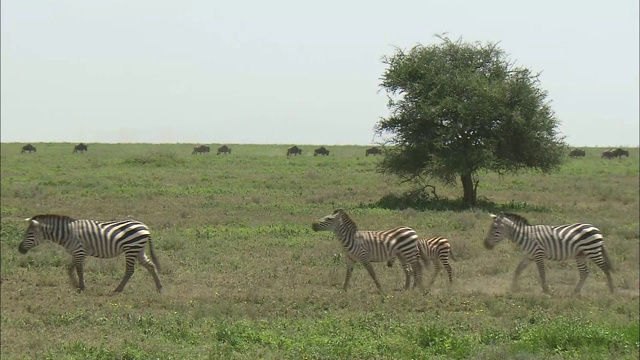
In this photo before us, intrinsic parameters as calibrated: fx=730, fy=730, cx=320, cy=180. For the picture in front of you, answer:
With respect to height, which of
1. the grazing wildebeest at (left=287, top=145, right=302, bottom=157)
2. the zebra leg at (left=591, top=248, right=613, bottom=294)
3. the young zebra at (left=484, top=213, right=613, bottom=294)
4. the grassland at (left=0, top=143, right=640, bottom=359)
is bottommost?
the grassland at (left=0, top=143, right=640, bottom=359)

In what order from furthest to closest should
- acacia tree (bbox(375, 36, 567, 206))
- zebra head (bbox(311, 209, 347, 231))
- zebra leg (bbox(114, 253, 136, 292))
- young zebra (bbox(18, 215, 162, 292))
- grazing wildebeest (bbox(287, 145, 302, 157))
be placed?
grazing wildebeest (bbox(287, 145, 302, 157)) < acacia tree (bbox(375, 36, 567, 206)) < zebra head (bbox(311, 209, 347, 231)) < young zebra (bbox(18, 215, 162, 292)) < zebra leg (bbox(114, 253, 136, 292))

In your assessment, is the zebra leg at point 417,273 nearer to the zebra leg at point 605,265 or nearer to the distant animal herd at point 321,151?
the zebra leg at point 605,265

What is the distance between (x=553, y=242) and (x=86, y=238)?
366 inches

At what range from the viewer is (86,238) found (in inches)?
559

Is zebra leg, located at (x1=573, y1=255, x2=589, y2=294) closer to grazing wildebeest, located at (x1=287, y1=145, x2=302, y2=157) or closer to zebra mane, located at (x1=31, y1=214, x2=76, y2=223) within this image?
zebra mane, located at (x1=31, y1=214, x2=76, y2=223)

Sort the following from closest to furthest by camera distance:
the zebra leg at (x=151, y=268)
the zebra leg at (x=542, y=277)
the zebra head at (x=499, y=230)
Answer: the zebra leg at (x=151, y=268) < the zebra leg at (x=542, y=277) < the zebra head at (x=499, y=230)

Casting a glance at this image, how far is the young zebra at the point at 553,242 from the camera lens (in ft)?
47.9

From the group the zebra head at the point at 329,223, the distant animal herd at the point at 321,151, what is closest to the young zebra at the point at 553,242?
the zebra head at the point at 329,223

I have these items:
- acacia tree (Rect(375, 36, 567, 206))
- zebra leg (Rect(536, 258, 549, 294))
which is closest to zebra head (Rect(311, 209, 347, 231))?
zebra leg (Rect(536, 258, 549, 294))

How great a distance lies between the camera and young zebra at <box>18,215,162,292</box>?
1402 cm

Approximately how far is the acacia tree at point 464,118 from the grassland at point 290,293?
1769mm

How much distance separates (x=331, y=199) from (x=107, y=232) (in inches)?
547

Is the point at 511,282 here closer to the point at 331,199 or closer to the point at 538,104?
the point at 331,199

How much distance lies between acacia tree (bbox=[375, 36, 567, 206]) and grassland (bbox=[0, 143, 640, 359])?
5.81 ft
